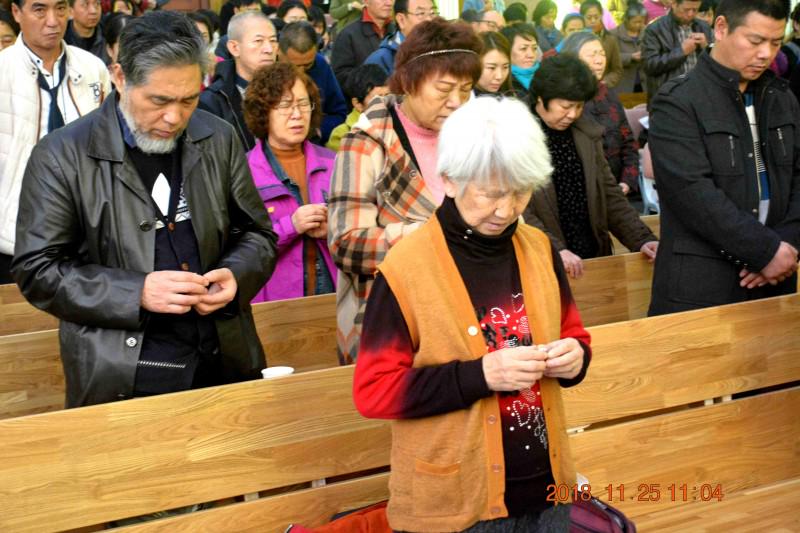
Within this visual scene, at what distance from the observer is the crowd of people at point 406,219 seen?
205 centimetres

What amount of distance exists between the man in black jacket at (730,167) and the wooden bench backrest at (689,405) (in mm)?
161

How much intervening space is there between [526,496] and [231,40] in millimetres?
3736

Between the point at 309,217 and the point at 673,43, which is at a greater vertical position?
the point at 309,217

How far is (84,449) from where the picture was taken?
2.65 metres

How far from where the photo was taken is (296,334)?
3934 mm

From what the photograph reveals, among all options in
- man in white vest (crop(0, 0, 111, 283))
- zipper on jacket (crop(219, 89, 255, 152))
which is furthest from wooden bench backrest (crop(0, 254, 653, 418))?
zipper on jacket (crop(219, 89, 255, 152))

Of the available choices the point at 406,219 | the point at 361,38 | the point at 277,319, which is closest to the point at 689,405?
the point at 406,219

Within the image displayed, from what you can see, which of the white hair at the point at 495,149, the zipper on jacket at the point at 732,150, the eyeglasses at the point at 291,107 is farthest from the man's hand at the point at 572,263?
the white hair at the point at 495,149

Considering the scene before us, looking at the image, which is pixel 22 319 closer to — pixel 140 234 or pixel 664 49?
pixel 140 234

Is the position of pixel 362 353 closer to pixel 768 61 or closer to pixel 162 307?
pixel 162 307

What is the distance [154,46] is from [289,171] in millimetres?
1738

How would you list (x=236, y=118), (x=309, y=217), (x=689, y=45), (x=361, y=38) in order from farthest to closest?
(x=689, y=45), (x=361, y=38), (x=236, y=118), (x=309, y=217)

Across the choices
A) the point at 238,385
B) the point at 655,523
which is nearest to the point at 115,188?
the point at 238,385

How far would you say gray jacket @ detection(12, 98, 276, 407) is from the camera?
2486 millimetres
